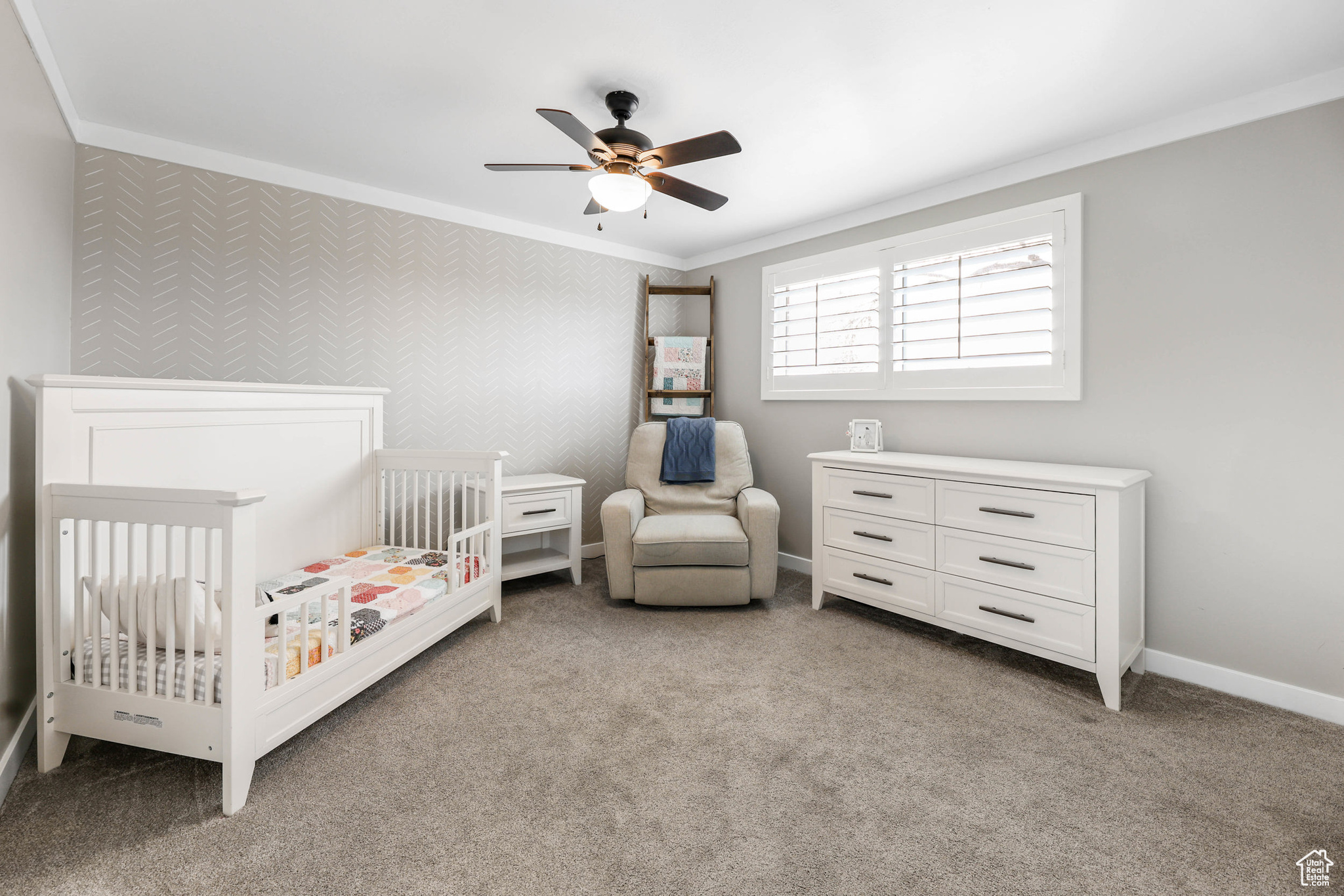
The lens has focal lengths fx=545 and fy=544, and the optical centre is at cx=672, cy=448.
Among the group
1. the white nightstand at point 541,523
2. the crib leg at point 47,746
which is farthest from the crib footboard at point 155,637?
the white nightstand at point 541,523

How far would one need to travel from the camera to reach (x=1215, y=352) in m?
2.17

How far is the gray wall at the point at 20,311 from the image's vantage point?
1.59 metres

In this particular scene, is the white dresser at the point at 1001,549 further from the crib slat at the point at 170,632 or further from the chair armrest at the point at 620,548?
the crib slat at the point at 170,632

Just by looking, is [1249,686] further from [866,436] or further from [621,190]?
[621,190]

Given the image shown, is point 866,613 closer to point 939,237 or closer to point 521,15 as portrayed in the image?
point 939,237

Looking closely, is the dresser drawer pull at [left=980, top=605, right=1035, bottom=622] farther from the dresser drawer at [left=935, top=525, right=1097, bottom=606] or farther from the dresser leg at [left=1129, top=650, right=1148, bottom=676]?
the dresser leg at [left=1129, top=650, right=1148, bottom=676]

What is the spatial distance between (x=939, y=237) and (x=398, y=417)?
3236mm

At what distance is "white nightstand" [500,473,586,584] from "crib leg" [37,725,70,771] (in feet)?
5.86

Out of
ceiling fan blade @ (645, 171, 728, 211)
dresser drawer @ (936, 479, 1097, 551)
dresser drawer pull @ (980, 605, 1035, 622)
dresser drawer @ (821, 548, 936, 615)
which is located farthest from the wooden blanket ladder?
dresser drawer pull @ (980, 605, 1035, 622)

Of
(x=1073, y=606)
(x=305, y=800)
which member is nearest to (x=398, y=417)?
(x=305, y=800)

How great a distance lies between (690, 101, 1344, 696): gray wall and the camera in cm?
197

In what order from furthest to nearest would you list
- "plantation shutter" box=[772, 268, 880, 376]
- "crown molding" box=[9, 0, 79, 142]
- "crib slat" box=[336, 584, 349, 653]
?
"plantation shutter" box=[772, 268, 880, 376] → "crib slat" box=[336, 584, 349, 653] → "crown molding" box=[9, 0, 79, 142]

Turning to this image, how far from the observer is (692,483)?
3627 mm

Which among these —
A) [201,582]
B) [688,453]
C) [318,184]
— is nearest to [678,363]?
[688,453]
